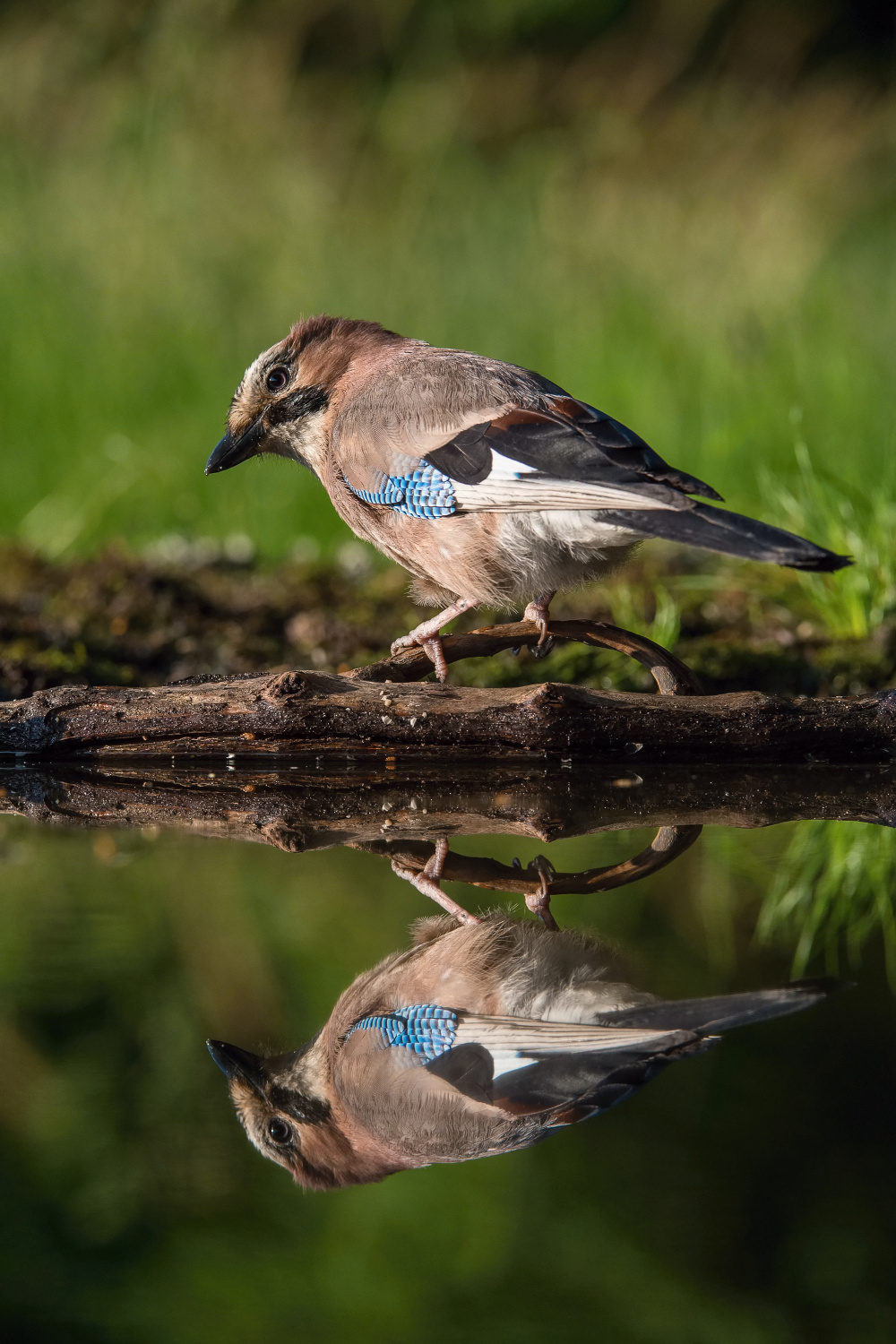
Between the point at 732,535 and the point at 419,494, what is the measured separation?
3.14 feet

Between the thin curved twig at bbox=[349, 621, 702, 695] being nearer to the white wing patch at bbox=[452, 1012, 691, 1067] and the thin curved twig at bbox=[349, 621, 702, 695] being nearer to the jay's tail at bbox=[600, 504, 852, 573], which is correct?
the jay's tail at bbox=[600, 504, 852, 573]

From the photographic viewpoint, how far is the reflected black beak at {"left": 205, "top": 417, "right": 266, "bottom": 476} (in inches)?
144

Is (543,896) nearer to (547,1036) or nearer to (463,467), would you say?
(547,1036)

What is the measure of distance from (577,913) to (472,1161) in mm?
767

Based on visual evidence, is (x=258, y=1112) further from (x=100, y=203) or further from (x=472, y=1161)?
(x=100, y=203)

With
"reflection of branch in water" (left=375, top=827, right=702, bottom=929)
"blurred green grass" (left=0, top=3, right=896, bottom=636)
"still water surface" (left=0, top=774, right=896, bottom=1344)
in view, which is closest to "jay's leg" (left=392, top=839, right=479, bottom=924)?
"reflection of branch in water" (left=375, top=827, right=702, bottom=929)

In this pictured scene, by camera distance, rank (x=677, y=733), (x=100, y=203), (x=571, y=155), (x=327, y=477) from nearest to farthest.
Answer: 1. (x=677, y=733)
2. (x=327, y=477)
3. (x=100, y=203)
4. (x=571, y=155)

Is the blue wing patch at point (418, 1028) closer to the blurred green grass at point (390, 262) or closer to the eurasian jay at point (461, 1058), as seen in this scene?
the eurasian jay at point (461, 1058)

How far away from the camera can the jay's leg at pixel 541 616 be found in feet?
10.5

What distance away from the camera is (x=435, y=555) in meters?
3.27

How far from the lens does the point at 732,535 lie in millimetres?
2471

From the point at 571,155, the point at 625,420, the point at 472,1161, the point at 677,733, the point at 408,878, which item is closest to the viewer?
the point at 472,1161

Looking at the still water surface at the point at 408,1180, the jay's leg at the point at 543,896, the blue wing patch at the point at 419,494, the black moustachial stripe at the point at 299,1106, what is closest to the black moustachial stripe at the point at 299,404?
the blue wing patch at the point at 419,494

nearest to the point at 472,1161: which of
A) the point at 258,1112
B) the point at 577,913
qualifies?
the point at 258,1112
